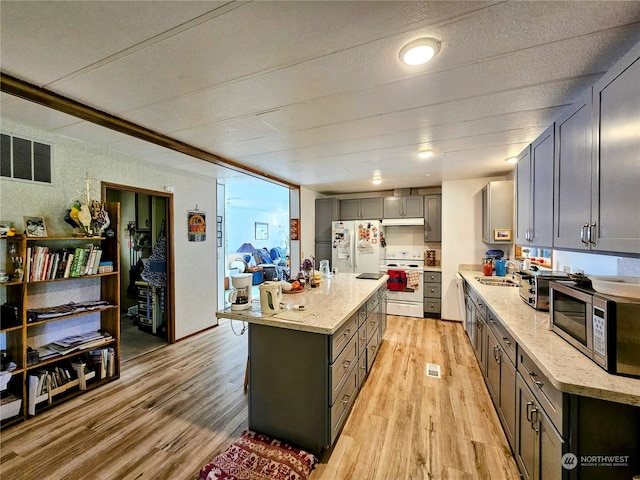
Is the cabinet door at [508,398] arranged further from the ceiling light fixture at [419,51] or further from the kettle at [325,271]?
the kettle at [325,271]

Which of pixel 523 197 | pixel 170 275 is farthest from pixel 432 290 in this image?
pixel 170 275

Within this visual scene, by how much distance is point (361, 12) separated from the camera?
1130 millimetres

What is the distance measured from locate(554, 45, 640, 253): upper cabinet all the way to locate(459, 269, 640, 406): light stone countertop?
0.53 meters

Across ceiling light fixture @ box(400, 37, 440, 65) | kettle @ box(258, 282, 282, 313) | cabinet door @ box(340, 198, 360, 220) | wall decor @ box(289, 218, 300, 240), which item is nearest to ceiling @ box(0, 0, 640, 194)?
ceiling light fixture @ box(400, 37, 440, 65)

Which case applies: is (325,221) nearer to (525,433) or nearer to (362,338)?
(362,338)

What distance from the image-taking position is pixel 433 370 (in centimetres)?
293

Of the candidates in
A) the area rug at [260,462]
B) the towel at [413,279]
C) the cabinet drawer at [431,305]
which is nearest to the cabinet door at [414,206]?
the towel at [413,279]

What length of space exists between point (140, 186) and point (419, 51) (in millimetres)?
3307

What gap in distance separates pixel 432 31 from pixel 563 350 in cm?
168

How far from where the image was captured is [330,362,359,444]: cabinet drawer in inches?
71.4

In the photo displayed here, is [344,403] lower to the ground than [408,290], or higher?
lower

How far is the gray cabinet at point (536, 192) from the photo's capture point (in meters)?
1.96

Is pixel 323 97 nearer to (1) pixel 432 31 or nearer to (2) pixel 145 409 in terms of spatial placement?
(1) pixel 432 31

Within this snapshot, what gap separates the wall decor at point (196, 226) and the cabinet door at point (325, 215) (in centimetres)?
231
